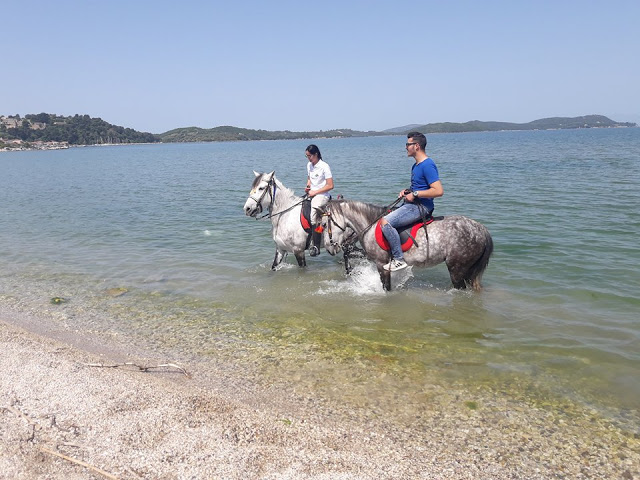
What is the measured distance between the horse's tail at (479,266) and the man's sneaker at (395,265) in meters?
1.49

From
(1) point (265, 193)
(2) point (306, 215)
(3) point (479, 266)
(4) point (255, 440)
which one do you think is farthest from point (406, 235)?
(4) point (255, 440)

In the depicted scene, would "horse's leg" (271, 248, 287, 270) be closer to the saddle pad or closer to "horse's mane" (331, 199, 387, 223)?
the saddle pad

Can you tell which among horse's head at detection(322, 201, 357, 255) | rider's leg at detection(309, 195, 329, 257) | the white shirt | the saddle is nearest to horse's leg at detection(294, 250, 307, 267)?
rider's leg at detection(309, 195, 329, 257)

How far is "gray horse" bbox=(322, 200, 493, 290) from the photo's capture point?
336 inches

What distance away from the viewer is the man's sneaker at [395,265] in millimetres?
8742

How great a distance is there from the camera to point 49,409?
4.98m

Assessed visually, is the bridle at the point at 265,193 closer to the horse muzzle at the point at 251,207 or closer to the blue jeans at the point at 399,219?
the horse muzzle at the point at 251,207

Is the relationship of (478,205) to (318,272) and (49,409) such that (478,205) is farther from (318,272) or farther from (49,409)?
(49,409)

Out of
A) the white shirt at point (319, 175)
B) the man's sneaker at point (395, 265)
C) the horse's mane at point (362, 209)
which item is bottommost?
the man's sneaker at point (395, 265)

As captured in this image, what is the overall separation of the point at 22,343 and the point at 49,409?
8.91 feet

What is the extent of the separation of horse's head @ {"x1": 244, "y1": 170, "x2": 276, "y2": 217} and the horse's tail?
503 cm

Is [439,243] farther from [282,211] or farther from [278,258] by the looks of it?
[278,258]

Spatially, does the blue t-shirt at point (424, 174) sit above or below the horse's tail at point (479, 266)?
above

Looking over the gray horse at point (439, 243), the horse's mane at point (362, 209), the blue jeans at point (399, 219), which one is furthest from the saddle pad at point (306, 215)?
the blue jeans at point (399, 219)
